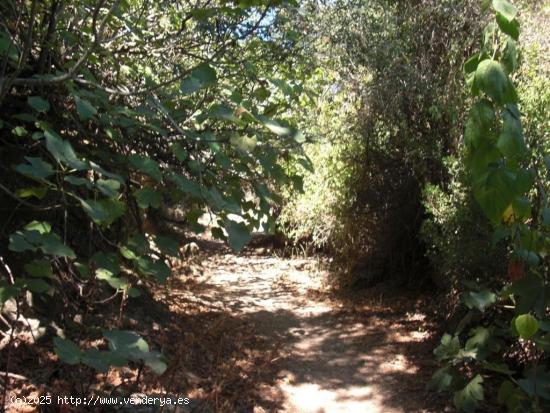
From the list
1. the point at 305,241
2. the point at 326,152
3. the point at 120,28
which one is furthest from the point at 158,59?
the point at 305,241

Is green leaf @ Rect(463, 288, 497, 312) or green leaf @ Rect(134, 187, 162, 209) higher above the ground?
green leaf @ Rect(134, 187, 162, 209)

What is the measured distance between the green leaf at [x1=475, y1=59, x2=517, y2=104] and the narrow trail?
3435mm

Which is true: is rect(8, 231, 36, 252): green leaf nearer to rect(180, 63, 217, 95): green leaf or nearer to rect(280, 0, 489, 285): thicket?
rect(180, 63, 217, 95): green leaf

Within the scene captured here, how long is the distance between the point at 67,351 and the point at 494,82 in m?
1.54

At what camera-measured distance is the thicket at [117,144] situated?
1.90m

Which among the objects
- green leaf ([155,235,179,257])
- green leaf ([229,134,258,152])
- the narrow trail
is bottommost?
the narrow trail

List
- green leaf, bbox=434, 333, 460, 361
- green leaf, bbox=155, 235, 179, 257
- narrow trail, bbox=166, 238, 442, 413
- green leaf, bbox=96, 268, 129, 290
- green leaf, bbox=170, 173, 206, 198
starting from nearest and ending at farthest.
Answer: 1. green leaf, bbox=170, 173, 206, 198
2. green leaf, bbox=96, 268, 129, 290
3. green leaf, bbox=155, 235, 179, 257
4. green leaf, bbox=434, 333, 460, 361
5. narrow trail, bbox=166, 238, 442, 413

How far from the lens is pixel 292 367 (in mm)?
5344

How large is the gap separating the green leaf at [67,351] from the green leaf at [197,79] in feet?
3.35

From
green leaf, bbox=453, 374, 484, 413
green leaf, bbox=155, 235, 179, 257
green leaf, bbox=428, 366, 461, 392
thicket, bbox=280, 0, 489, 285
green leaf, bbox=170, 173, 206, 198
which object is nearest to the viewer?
green leaf, bbox=170, 173, 206, 198

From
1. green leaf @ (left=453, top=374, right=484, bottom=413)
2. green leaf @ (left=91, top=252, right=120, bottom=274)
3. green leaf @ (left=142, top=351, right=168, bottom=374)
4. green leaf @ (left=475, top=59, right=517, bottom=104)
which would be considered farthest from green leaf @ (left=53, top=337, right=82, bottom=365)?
green leaf @ (left=453, top=374, right=484, bottom=413)

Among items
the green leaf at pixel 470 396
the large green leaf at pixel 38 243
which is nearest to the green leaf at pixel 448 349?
the green leaf at pixel 470 396

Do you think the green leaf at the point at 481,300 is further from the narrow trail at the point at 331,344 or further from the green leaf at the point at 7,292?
the green leaf at the point at 7,292

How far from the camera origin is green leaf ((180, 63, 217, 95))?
2.09 metres
